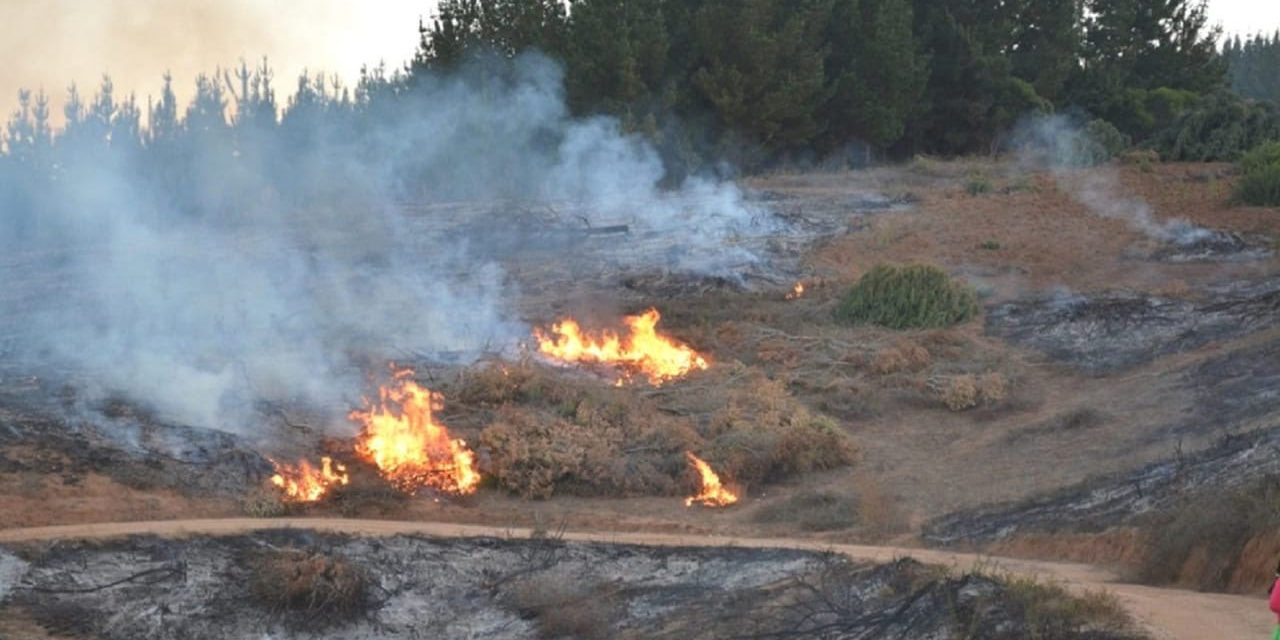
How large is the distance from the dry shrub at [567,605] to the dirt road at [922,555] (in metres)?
0.97

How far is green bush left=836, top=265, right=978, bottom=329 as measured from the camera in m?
25.4

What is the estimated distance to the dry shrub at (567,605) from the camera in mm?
12789

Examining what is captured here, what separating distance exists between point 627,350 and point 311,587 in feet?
37.0

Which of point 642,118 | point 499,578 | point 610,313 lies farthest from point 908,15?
point 499,578

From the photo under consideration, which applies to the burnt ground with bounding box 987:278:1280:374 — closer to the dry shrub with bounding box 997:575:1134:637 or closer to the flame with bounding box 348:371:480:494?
the flame with bounding box 348:371:480:494

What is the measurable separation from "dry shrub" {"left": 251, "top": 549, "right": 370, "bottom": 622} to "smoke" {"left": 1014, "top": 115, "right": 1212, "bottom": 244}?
20399 mm

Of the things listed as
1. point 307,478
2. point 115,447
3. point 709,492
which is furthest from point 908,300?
point 115,447

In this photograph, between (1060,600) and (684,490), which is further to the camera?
(684,490)

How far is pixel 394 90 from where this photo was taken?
1347 inches

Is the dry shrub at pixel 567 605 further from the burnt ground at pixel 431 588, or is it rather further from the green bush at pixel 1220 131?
the green bush at pixel 1220 131

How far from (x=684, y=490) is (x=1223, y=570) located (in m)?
7.73

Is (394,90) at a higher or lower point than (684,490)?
higher

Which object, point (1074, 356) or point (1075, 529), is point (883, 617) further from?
point (1074, 356)

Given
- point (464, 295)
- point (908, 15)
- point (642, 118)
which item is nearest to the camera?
point (464, 295)
